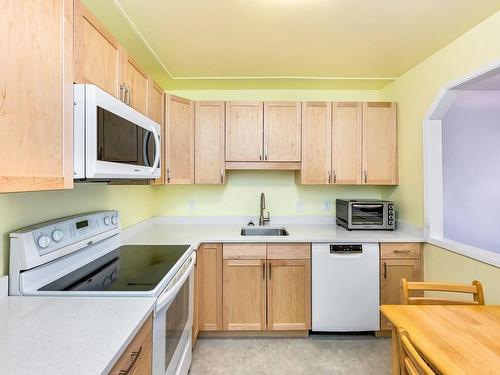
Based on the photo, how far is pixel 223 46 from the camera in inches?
80.2

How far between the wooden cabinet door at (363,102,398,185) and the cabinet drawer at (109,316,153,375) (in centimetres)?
232

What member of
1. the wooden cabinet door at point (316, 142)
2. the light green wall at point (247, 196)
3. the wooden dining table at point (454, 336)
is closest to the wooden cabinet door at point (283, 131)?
the wooden cabinet door at point (316, 142)

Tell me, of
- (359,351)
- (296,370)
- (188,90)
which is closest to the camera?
(296,370)

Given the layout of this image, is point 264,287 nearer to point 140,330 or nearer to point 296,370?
point 296,370

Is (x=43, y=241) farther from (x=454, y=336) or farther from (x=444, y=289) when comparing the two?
(x=444, y=289)

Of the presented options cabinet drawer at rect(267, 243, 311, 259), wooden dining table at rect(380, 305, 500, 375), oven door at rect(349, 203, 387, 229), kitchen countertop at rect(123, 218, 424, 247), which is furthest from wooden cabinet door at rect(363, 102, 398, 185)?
wooden dining table at rect(380, 305, 500, 375)

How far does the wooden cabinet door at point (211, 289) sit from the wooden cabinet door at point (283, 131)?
40.9 inches

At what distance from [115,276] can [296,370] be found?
4.87 ft

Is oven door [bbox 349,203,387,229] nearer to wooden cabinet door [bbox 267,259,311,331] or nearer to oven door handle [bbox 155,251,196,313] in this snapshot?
wooden cabinet door [bbox 267,259,311,331]

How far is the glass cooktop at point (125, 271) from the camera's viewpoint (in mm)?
1229

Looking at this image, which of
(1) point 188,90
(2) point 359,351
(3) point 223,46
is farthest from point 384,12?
(2) point 359,351

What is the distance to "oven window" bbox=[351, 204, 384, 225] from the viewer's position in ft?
8.58

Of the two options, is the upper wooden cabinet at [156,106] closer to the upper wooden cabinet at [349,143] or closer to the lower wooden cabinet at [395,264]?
the upper wooden cabinet at [349,143]

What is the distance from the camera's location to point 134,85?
1763mm
